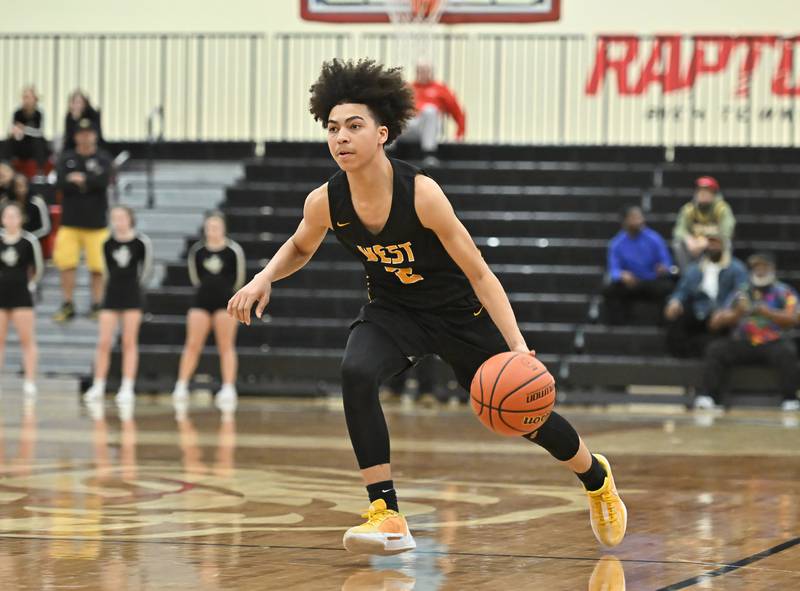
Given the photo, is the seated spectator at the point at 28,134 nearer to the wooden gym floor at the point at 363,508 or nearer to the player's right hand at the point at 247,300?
the wooden gym floor at the point at 363,508

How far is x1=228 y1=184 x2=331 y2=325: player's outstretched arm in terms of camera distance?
5457 mm

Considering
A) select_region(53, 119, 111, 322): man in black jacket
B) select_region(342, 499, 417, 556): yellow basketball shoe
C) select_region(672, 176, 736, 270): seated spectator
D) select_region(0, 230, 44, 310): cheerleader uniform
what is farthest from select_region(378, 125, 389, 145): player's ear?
select_region(53, 119, 111, 322): man in black jacket

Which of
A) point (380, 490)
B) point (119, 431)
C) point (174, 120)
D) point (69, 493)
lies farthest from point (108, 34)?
point (380, 490)

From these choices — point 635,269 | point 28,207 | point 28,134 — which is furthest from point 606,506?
point 28,134

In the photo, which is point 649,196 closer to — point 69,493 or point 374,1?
point 374,1

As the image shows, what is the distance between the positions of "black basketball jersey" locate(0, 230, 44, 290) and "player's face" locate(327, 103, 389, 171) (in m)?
9.32

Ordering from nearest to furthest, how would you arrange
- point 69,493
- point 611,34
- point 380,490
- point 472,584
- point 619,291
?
point 472,584 → point 380,490 → point 69,493 → point 619,291 → point 611,34

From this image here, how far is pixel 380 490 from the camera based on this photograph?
5379 mm

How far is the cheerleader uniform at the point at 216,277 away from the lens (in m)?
Answer: 13.9

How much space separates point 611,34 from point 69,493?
13796 mm

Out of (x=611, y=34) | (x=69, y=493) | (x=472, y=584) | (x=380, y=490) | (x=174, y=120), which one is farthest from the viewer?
(x=174, y=120)

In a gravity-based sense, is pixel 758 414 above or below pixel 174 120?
below

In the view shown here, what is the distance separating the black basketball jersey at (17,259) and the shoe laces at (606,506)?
9.66 metres

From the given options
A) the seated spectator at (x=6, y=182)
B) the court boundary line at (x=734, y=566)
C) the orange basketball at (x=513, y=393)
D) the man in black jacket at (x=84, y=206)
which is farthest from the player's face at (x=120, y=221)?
the court boundary line at (x=734, y=566)
